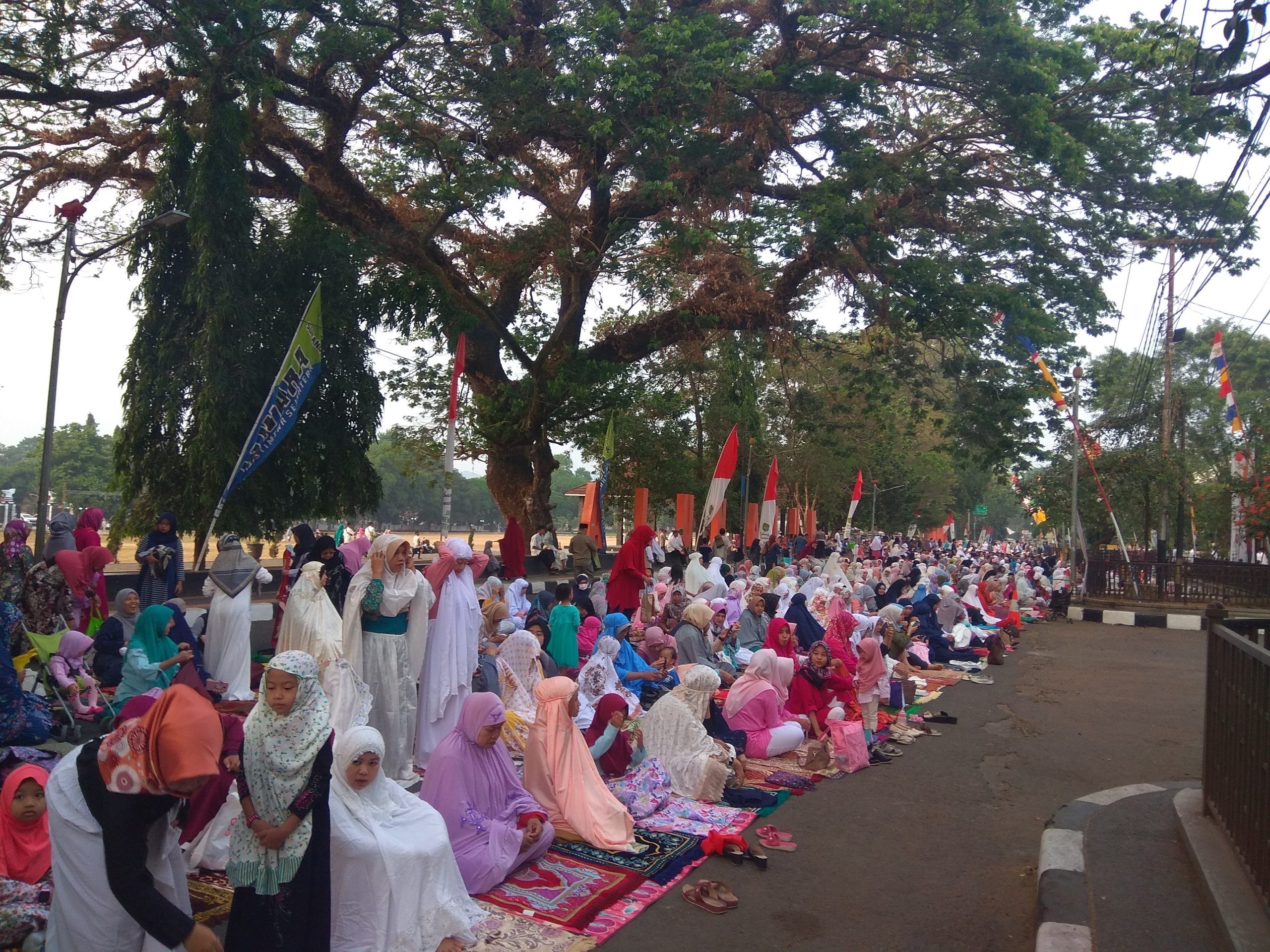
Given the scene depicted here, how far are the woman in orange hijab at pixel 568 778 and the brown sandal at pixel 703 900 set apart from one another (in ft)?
2.02

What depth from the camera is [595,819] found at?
5.14m

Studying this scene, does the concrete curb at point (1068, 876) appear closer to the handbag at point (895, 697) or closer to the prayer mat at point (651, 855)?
the prayer mat at point (651, 855)

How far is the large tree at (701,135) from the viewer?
42.5ft

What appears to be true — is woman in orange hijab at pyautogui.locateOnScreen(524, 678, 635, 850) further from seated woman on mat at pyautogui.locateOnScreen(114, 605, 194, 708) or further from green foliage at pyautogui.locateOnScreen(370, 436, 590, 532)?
green foliage at pyautogui.locateOnScreen(370, 436, 590, 532)

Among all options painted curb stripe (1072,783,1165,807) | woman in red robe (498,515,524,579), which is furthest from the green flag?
painted curb stripe (1072,783,1165,807)

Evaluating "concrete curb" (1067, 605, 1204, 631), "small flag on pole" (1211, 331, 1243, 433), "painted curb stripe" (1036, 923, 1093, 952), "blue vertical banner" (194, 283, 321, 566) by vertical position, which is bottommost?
"painted curb stripe" (1036, 923, 1093, 952)

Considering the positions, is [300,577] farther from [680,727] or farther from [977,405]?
[977,405]

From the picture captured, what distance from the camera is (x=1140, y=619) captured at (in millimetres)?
18391

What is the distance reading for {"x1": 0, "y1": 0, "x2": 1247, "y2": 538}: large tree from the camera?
42.5 ft

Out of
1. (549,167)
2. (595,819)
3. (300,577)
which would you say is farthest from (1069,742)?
(549,167)

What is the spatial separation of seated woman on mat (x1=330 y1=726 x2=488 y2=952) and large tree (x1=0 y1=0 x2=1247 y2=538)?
1073 cm

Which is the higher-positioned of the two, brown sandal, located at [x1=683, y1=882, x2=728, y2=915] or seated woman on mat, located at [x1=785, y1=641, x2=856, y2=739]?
seated woman on mat, located at [x1=785, y1=641, x2=856, y2=739]

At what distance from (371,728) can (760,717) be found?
13.7 ft

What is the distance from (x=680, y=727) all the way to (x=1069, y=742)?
3.73 meters
